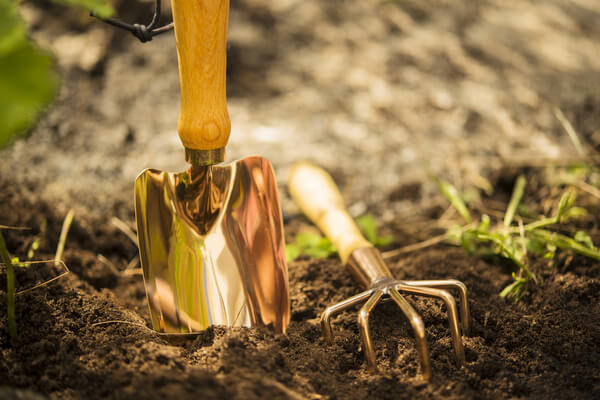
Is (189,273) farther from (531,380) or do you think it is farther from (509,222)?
(509,222)

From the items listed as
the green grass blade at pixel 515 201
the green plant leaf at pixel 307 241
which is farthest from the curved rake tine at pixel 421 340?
the green grass blade at pixel 515 201

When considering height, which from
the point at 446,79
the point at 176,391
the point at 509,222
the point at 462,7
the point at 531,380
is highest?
the point at 462,7

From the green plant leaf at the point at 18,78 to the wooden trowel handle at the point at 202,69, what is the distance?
32cm

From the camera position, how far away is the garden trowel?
940mm

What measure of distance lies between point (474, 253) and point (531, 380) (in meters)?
0.43

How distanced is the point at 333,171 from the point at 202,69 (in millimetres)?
836

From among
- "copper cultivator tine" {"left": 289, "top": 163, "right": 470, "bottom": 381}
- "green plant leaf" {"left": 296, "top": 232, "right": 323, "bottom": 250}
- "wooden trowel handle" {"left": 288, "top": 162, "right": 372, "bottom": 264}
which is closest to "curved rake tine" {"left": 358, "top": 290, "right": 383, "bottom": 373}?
"copper cultivator tine" {"left": 289, "top": 163, "right": 470, "bottom": 381}

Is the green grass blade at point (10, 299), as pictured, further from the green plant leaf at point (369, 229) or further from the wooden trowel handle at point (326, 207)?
the green plant leaf at point (369, 229)

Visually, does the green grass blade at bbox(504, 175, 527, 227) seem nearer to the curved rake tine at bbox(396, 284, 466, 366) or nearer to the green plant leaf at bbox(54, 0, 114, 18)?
the curved rake tine at bbox(396, 284, 466, 366)

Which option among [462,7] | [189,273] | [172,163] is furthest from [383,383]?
[462,7]

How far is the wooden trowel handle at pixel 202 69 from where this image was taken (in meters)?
0.90

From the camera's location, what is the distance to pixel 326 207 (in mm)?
1279

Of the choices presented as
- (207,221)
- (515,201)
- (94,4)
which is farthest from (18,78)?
(515,201)

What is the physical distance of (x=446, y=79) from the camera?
212 cm
